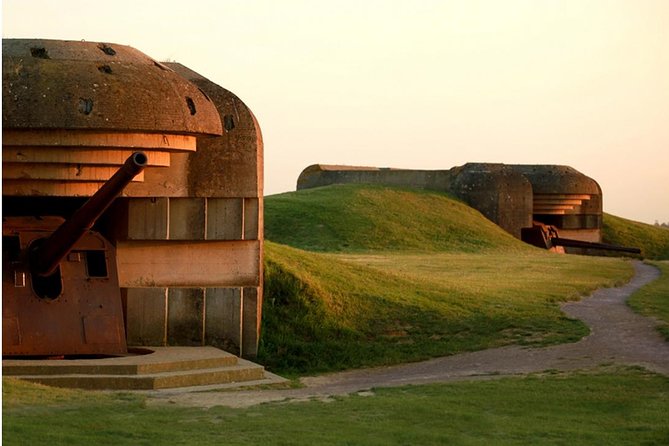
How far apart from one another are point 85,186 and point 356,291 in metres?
5.98

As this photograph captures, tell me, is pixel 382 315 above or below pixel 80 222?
below

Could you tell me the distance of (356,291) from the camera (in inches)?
784

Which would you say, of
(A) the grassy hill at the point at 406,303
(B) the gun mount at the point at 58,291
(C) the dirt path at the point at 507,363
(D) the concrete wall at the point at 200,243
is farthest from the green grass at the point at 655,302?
(B) the gun mount at the point at 58,291

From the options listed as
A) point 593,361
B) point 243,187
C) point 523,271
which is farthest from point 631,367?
point 523,271

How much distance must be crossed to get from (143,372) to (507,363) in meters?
4.34

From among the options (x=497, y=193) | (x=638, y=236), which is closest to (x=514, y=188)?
(x=497, y=193)

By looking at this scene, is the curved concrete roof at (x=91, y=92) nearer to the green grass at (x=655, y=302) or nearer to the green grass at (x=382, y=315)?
the green grass at (x=382, y=315)

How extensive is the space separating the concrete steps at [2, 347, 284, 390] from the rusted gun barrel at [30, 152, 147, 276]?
114 cm

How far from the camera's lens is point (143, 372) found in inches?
546

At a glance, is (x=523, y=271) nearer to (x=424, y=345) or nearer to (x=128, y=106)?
(x=424, y=345)

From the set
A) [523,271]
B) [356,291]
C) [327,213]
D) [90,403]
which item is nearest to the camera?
[90,403]

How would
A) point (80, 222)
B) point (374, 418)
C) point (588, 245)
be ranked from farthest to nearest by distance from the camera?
point (588, 245), point (80, 222), point (374, 418)

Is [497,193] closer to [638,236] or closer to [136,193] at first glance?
[638,236]

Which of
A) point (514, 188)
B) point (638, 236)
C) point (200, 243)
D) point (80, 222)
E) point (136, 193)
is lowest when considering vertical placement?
point (638, 236)
